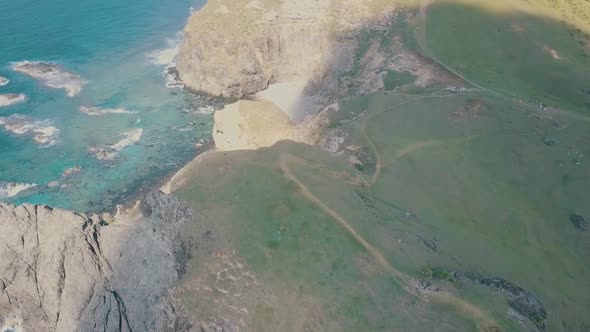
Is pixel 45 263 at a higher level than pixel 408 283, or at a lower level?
lower

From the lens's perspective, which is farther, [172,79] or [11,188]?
[172,79]

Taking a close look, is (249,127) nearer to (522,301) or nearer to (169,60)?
(522,301)

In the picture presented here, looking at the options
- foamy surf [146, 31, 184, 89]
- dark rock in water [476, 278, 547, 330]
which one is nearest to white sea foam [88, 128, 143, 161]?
foamy surf [146, 31, 184, 89]

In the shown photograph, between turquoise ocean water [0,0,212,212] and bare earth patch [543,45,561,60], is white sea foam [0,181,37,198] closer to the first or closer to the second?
turquoise ocean water [0,0,212,212]

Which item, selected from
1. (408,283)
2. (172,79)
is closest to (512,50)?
(408,283)

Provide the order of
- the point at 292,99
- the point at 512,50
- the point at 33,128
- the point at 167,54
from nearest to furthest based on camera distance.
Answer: the point at 512,50, the point at 33,128, the point at 292,99, the point at 167,54

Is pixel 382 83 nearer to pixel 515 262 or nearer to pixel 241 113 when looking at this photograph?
pixel 241 113

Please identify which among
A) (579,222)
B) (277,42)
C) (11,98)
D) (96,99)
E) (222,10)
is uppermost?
(222,10)

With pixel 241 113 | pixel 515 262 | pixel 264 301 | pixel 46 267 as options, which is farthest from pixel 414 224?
pixel 241 113
